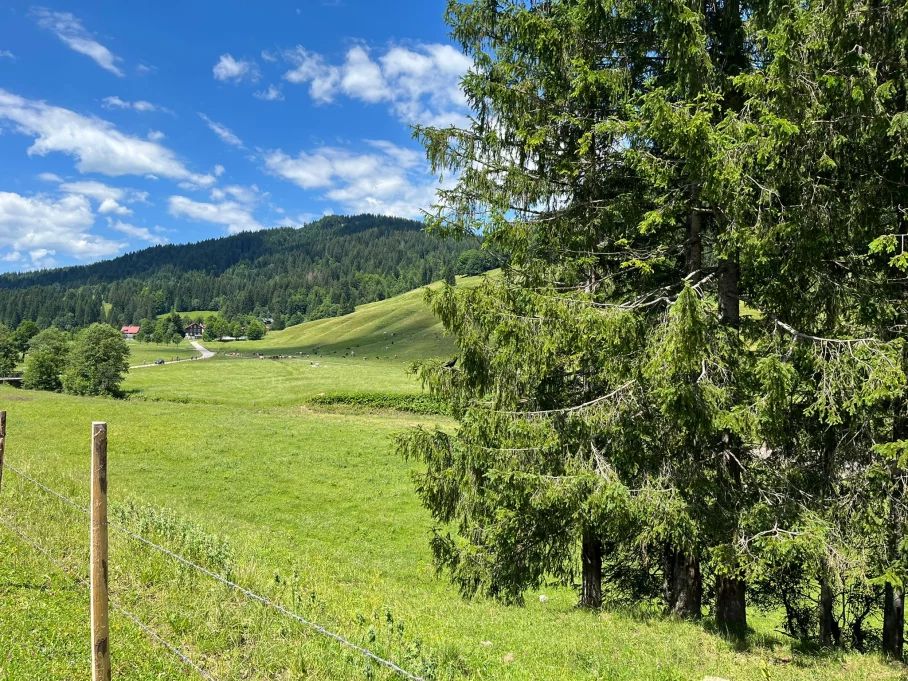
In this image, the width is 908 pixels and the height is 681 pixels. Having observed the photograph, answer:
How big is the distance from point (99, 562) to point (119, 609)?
2.37 m

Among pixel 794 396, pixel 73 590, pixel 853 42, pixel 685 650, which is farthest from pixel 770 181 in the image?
pixel 73 590

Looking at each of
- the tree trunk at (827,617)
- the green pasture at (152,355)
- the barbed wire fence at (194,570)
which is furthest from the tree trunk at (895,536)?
the green pasture at (152,355)

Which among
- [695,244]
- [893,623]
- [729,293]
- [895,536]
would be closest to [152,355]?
[695,244]

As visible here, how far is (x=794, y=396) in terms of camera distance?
7.83 meters

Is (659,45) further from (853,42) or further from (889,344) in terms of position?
(889,344)

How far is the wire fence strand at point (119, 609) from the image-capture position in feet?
19.6

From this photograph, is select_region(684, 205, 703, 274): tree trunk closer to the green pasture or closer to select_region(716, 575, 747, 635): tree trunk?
select_region(716, 575, 747, 635): tree trunk

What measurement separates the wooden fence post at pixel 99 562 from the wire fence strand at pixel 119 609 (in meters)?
0.77

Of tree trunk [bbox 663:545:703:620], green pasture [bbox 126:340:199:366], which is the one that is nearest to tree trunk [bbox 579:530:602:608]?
tree trunk [bbox 663:545:703:620]

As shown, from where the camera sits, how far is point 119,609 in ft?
23.0

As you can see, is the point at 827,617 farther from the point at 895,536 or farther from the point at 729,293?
the point at 729,293

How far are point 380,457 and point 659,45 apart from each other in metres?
26.4

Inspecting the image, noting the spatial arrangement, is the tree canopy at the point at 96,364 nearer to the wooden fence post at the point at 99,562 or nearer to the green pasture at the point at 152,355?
the green pasture at the point at 152,355

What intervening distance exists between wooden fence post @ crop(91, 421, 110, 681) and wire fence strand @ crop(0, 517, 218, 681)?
770 millimetres
